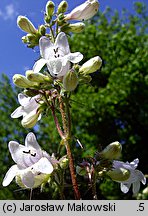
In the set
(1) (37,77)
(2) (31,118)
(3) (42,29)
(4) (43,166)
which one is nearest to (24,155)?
(4) (43,166)

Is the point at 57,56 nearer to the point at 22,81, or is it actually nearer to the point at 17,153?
the point at 22,81

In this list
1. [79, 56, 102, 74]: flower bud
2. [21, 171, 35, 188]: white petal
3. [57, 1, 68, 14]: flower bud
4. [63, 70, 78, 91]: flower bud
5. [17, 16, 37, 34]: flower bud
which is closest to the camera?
[21, 171, 35, 188]: white petal

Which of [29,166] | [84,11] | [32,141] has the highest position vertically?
[84,11]

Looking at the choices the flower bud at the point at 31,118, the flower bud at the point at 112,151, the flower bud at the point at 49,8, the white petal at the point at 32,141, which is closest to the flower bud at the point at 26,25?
the flower bud at the point at 49,8

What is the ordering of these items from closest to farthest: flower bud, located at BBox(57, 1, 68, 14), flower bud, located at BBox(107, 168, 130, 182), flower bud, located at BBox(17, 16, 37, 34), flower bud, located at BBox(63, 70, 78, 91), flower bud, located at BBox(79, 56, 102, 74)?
flower bud, located at BBox(63, 70, 78, 91)
flower bud, located at BBox(107, 168, 130, 182)
flower bud, located at BBox(79, 56, 102, 74)
flower bud, located at BBox(17, 16, 37, 34)
flower bud, located at BBox(57, 1, 68, 14)

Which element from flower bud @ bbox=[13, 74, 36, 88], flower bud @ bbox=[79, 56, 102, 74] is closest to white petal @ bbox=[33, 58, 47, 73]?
flower bud @ bbox=[13, 74, 36, 88]

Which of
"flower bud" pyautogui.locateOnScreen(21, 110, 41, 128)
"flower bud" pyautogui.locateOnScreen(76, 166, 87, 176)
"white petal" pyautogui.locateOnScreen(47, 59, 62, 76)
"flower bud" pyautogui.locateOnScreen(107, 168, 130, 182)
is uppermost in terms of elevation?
"white petal" pyautogui.locateOnScreen(47, 59, 62, 76)

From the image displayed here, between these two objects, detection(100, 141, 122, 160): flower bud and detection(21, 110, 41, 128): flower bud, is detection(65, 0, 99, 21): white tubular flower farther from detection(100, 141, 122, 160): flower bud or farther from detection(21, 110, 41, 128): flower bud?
detection(100, 141, 122, 160): flower bud
